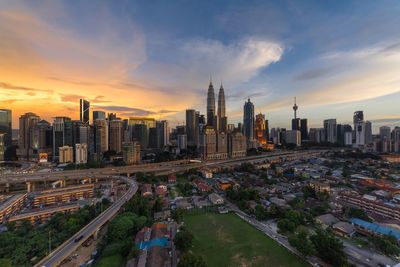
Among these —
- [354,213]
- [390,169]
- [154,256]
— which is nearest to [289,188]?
[354,213]

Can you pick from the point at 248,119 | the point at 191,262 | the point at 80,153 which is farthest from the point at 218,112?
the point at 191,262

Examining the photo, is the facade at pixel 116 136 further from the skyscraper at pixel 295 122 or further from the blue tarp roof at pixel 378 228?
the skyscraper at pixel 295 122

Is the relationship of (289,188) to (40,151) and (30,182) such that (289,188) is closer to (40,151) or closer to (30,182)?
(30,182)

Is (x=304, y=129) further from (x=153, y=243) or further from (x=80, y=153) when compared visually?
(x=153, y=243)

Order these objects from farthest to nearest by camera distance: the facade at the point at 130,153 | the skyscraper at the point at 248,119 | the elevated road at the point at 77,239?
the skyscraper at the point at 248,119
the facade at the point at 130,153
the elevated road at the point at 77,239

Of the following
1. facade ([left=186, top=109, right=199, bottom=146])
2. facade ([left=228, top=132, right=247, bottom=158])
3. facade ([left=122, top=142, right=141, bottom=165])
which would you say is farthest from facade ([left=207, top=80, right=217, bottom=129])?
facade ([left=122, top=142, right=141, bottom=165])

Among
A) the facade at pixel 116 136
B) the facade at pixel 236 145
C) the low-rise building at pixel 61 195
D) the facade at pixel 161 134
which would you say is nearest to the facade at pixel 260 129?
the facade at pixel 236 145
